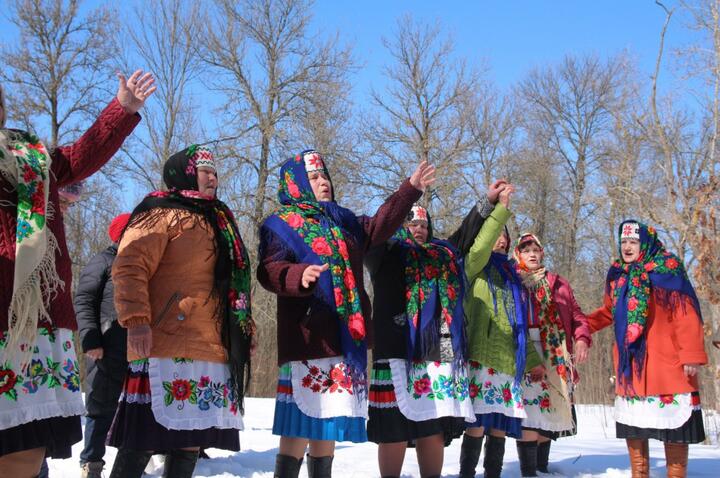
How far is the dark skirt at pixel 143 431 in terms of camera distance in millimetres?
3455

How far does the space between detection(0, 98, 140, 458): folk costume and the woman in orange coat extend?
436 cm

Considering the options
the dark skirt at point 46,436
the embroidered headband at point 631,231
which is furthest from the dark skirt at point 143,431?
the embroidered headband at point 631,231

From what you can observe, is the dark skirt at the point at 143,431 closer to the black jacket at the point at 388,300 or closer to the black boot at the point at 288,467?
the black boot at the point at 288,467

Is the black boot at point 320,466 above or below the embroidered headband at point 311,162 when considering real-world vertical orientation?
below

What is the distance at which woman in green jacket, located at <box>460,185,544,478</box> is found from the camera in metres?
5.45

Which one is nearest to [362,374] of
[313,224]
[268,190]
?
[313,224]

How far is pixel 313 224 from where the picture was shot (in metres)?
4.16

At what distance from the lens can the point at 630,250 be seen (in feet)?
20.6

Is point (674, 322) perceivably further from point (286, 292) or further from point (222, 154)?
point (222, 154)

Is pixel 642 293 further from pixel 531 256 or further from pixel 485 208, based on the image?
pixel 485 208

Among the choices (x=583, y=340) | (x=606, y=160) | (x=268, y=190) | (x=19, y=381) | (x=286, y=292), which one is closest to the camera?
(x=19, y=381)

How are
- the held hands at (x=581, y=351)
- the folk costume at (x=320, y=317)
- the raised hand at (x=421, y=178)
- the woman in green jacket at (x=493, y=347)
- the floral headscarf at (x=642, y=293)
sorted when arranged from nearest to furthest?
1. the folk costume at (x=320, y=317)
2. the raised hand at (x=421, y=178)
3. the woman in green jacket at (x=493, y=347)
4. the floral headscarf at (x=642, y=293)
5. the held hands at (x=581, y=351)

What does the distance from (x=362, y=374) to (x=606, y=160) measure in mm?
23424

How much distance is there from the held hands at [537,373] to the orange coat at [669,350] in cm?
60
